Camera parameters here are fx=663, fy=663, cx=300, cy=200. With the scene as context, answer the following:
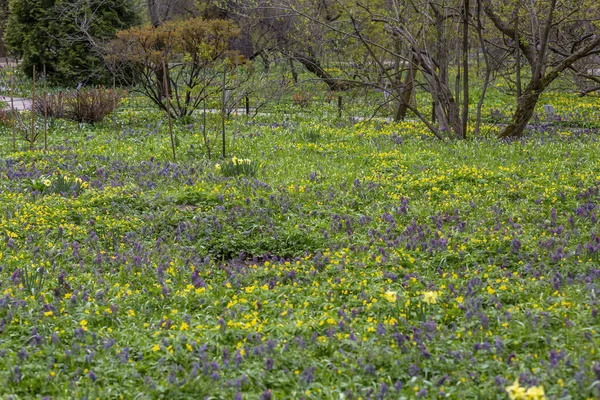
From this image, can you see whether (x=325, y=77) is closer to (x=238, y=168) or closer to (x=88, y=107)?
(x=88, y=107)

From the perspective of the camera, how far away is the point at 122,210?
22.9 feet

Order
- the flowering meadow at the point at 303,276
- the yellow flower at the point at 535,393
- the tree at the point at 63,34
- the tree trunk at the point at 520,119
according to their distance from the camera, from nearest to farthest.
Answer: the yellow flower at the point at 535,393, the flowering meadow at the point at 303,276, the tree trunk at the point at 520,119, the tree at the point at 63,34

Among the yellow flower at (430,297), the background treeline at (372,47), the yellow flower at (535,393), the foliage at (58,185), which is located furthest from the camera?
the background treeline at (372,47)

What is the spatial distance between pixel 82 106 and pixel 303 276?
988 cm

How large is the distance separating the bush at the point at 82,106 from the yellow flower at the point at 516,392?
1215 centimetres

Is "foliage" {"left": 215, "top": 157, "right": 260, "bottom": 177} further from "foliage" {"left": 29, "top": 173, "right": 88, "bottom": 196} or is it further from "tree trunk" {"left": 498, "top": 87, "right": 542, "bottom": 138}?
"tree trunk" {"left": 498, "top": 87, "right": 542, "bottom": 138}

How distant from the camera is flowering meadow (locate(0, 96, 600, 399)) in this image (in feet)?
11.6

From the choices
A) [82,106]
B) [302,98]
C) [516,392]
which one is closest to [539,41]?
[302,98]

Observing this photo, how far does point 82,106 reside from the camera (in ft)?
44.8

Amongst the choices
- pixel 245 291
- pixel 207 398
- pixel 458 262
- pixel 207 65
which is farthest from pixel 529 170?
pixel 207 65

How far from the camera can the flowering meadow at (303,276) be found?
11.6 feet

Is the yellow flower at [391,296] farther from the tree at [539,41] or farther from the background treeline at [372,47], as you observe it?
the tree at [539,41]

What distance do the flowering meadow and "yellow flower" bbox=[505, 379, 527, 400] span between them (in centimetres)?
1

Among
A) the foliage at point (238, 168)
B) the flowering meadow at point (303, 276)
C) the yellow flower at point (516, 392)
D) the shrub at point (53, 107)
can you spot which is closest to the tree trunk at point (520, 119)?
the flowering meadow at point (303, 276)
